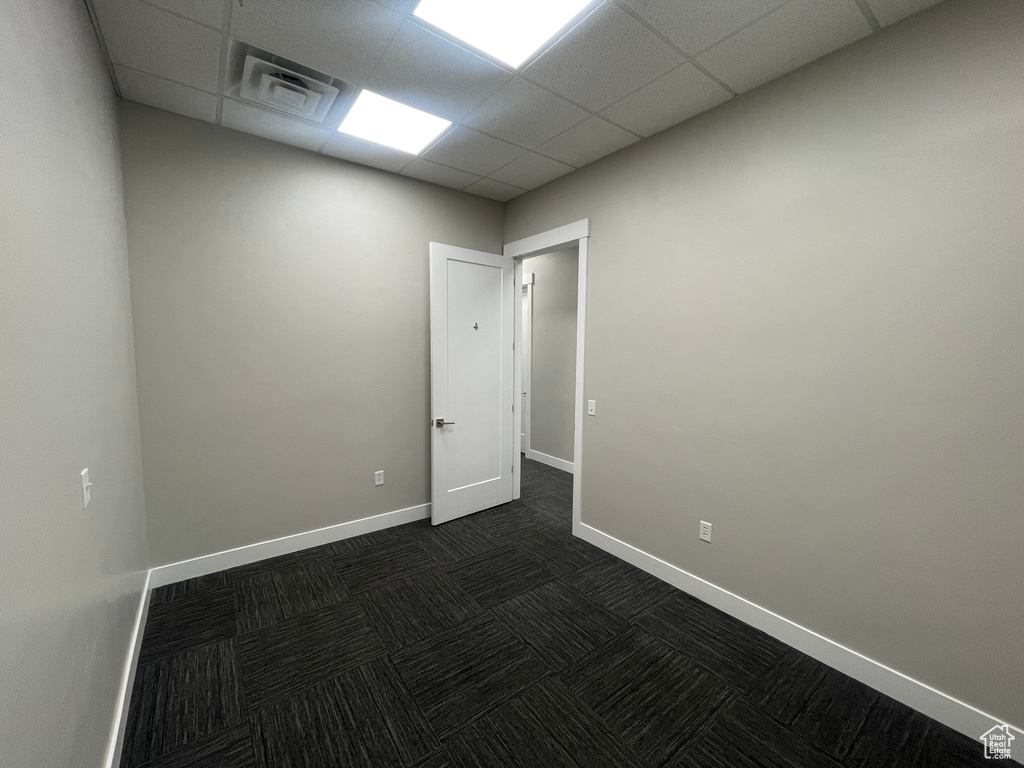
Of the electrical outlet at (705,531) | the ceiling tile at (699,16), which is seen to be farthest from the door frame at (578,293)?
the ceiling tile at (699,16)

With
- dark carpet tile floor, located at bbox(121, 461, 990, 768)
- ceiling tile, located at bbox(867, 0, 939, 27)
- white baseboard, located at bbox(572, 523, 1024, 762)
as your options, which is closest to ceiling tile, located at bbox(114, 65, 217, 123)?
dark carpet tile floor, located at bbox(121, 461, 990, 768)

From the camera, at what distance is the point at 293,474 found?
2.82 metres

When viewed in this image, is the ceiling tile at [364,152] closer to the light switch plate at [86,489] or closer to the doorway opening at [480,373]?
the doorway opening at [480,373]

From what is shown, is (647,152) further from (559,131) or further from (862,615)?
(862,615)

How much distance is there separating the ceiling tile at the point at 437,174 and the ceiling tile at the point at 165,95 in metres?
1.14

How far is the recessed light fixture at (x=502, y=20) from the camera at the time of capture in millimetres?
1571

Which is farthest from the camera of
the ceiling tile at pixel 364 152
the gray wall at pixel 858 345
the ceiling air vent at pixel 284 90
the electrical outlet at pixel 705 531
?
the ceiling tile at pixel 364 152

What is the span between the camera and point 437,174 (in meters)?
3.08

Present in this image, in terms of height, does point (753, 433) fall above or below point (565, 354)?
below

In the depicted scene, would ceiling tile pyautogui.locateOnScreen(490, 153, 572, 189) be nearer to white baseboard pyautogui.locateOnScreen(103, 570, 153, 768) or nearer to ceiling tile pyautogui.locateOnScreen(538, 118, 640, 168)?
ceiling tile pyautogui.locateOnScreen(538, 118, 640, 168)

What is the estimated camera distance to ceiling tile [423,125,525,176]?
2529 millimetres

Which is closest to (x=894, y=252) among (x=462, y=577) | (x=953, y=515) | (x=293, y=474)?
(x=953, y=515)

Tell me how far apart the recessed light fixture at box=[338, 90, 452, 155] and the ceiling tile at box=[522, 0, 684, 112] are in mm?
709

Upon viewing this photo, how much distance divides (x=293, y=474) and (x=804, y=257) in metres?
3.17
